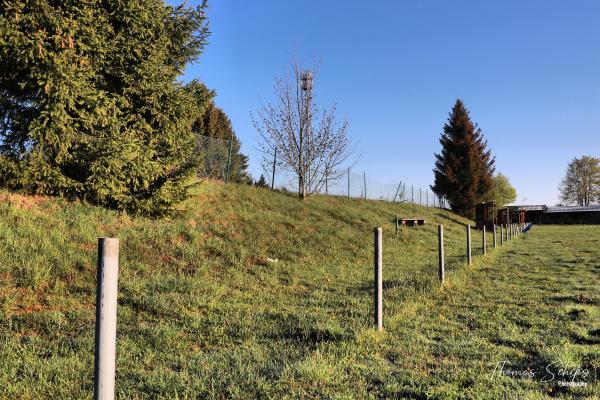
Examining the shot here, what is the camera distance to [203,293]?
21.4 ft

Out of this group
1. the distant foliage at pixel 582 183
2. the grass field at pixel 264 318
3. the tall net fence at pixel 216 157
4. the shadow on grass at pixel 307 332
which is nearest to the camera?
the grass field at pixel 264 318

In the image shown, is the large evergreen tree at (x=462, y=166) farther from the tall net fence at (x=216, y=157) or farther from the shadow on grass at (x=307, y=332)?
the shadow on grass at (x=307, y=332)

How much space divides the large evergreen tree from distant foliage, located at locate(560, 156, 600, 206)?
47.7 meters

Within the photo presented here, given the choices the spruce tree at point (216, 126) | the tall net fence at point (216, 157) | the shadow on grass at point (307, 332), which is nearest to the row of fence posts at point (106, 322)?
the shadow on grass at point (307, 332)

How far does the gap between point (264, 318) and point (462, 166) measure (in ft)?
126

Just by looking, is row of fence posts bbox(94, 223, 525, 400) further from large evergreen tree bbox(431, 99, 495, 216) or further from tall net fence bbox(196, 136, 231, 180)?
large evergreen tree bbox(431, 99, 495, 216)

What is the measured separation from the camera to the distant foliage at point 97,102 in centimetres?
778

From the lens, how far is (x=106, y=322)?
217cm

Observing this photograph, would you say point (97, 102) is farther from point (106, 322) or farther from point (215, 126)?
point (215, 126)

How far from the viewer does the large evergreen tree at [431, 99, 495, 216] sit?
3897 cm

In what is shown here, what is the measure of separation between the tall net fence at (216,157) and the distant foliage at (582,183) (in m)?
79.7

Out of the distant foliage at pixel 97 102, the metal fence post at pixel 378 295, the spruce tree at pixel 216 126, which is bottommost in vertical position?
the metal fence post at pixel 378 295

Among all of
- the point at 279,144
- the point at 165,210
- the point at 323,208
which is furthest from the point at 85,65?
the point at 279,144

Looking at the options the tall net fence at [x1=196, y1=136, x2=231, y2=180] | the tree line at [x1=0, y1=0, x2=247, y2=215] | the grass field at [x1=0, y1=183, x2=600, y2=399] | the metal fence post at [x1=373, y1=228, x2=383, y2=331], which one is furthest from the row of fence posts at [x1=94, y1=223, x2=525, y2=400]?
the tall net fence at [x1=196, y1=136, x2=231, y2=180]
